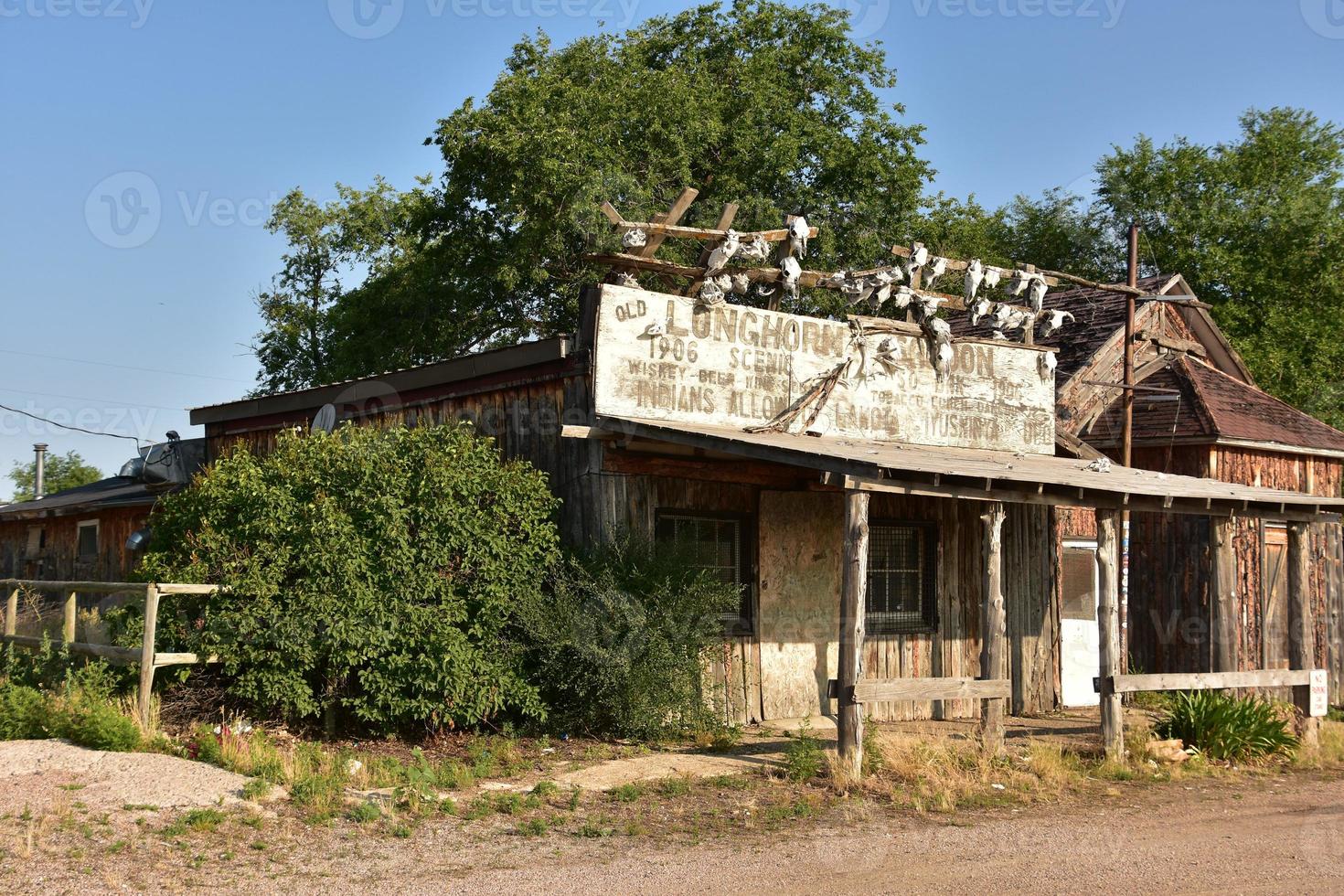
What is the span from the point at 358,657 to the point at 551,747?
1813 mm

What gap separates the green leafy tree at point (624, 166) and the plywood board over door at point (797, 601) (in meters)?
11.9

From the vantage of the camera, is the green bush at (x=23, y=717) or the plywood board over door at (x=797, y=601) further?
the plywood board over door at (x=797, y=601)

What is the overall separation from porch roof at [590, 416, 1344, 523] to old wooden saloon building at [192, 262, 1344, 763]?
0.09 feet

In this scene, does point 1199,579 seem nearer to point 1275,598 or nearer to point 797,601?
point 1275,598

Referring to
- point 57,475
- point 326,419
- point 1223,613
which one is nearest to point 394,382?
point 326,419

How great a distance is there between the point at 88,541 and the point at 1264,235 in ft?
78.3

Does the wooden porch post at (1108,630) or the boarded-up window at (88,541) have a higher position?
the boarded-up window at (88,541)

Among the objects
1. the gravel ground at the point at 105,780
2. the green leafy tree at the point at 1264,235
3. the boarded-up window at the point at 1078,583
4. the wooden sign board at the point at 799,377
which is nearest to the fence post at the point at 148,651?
the gravel ground at the point at 105,780

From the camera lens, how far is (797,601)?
13.4 m

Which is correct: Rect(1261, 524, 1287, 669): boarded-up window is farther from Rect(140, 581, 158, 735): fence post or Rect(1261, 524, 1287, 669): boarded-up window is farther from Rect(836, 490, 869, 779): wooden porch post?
Rect(140, 581, 158, 735): fence post

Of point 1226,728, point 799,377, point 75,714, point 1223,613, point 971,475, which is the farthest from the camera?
point 1223,613

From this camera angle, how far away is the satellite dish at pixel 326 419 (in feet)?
48.2

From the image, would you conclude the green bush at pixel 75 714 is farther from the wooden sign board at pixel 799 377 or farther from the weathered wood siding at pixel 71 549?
the weathered wood siding at pixel 71 549

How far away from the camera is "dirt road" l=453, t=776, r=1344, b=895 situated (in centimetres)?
726
